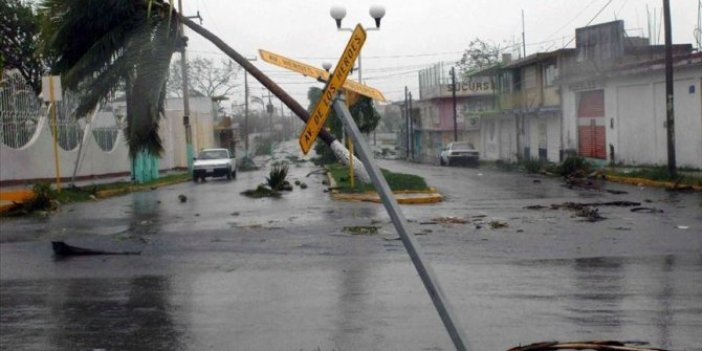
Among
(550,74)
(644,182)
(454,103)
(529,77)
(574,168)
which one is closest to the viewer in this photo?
(644,182)

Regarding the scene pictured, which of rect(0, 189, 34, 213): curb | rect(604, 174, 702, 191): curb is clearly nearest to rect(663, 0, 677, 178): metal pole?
rect(604, 174, 702, 191): curb

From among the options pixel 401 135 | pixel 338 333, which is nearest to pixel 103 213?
pixel 338 333

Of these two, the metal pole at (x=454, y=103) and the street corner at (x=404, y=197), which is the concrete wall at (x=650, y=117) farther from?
the metal pole at (x=454, y=103)

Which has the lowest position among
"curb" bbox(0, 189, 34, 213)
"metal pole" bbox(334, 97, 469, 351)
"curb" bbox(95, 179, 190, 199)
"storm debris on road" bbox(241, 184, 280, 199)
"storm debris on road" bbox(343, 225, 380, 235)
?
"storm debris on road" bbox(343, 225, 380, 235)

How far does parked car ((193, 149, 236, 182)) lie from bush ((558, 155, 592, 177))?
15.6 metres

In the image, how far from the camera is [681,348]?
23.1 ft

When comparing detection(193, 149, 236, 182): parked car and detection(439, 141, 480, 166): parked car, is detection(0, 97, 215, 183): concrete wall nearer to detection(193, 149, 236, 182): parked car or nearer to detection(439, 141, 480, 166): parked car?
detection(193, 149, 236, 182): parked car

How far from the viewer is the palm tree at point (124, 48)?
18.8ft

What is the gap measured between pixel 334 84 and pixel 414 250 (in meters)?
0.82

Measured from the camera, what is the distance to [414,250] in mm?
3854

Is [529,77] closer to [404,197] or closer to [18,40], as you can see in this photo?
[18,40]

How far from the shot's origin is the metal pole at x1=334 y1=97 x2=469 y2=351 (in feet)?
→ 12.4

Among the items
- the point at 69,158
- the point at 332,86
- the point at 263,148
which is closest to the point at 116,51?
the point at 332,86

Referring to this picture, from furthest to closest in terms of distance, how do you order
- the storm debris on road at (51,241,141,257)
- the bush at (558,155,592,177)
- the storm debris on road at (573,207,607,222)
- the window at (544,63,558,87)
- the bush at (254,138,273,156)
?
the bush at (254,138,273,156) → the window at (544,63,558,87) → the bush at (558,155,592,177) → the storm debris on road at (573,207,607,222) → the storm debris on road at (51,241,141,257)
